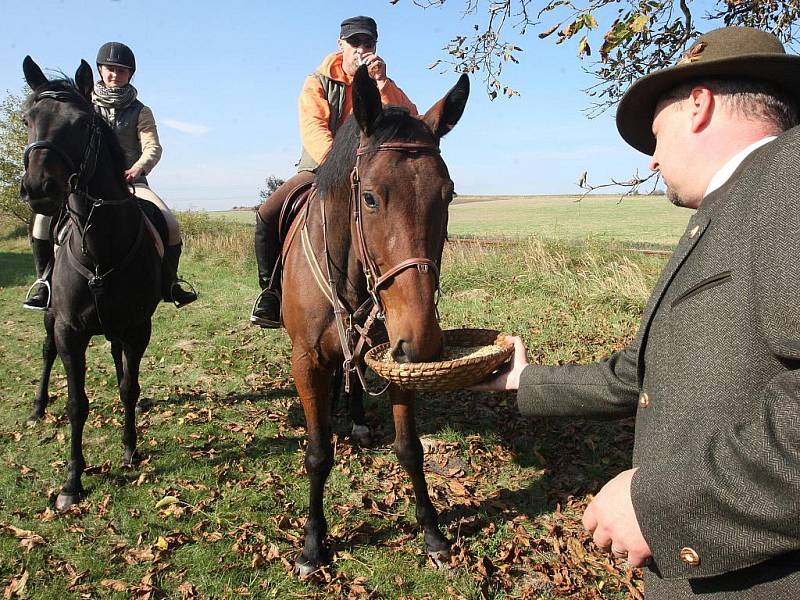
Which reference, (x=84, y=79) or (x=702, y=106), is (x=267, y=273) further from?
(x=702, y=106)

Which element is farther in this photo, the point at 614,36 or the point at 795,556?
the point at 614,36

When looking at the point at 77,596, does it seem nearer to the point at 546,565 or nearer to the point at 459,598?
the point at 459,598

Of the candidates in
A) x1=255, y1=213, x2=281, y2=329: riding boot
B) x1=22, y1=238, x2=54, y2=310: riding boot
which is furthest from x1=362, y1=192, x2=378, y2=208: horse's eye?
x1=22, y1=238, x2=54, y2=310: riding boot

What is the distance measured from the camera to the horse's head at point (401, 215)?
8.54ft

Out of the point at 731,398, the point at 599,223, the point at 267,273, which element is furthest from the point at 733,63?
the point at 599,223

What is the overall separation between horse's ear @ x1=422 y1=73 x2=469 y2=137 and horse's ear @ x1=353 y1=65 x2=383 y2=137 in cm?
36

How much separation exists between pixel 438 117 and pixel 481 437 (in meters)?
3.36

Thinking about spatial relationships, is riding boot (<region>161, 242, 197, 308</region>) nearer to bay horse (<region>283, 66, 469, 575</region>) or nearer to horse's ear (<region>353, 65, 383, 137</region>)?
bay horse (<region>283, 66, 469, 575</region>)

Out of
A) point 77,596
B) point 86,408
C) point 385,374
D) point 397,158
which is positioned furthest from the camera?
point 86,408

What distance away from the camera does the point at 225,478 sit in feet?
15.9

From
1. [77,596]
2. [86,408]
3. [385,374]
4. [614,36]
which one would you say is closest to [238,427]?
[86,408]

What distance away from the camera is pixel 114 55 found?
5.49m

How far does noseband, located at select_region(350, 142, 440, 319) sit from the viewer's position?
263 centimetres

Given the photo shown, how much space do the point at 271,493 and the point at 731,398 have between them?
13.4ft
